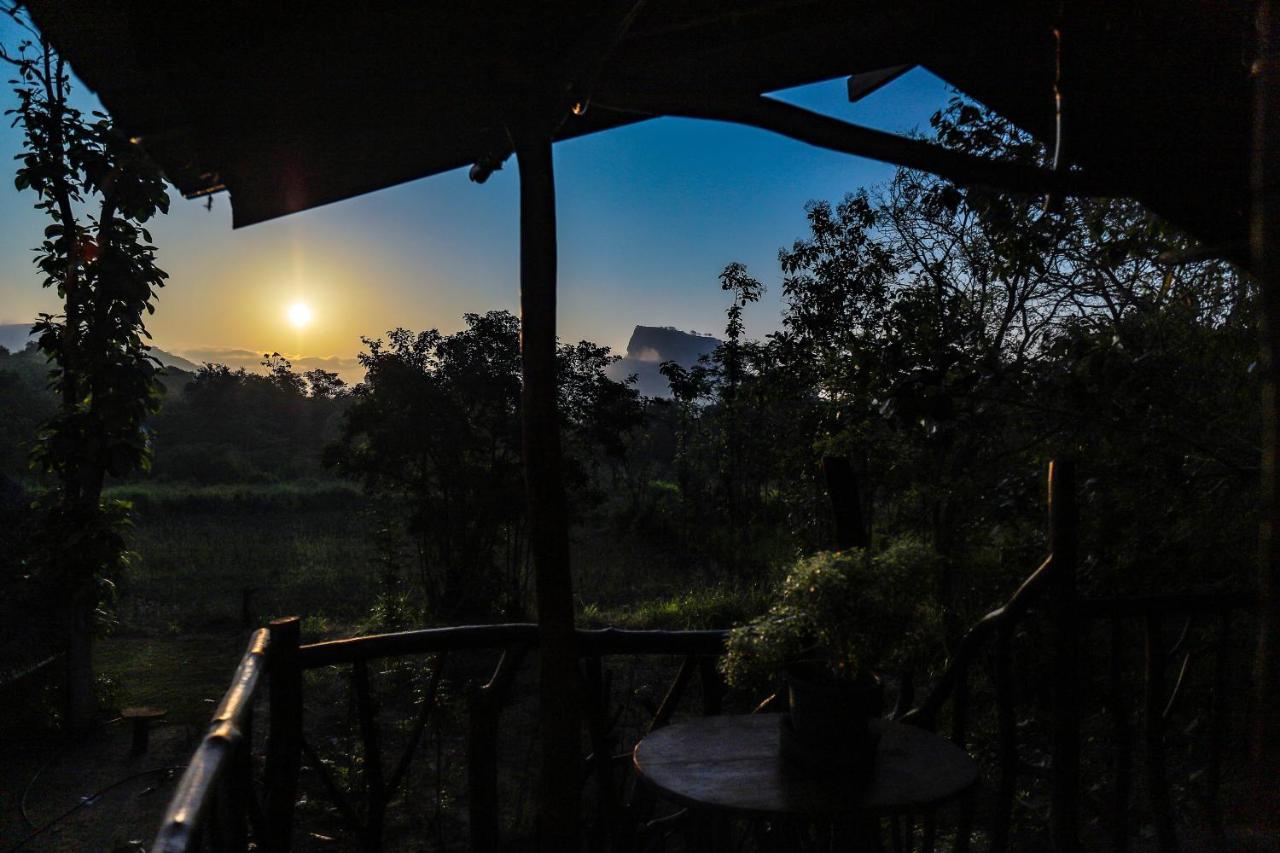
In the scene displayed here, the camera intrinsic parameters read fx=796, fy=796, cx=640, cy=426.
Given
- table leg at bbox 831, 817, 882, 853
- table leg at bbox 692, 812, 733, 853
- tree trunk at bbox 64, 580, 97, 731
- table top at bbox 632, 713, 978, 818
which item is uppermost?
table top at bbox 632, 713, 978, 818

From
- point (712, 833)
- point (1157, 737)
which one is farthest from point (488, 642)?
point (1157, 737)

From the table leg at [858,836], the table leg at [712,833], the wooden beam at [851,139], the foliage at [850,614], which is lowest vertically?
the table leg at [712,833]

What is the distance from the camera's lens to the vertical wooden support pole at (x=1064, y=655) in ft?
7.05

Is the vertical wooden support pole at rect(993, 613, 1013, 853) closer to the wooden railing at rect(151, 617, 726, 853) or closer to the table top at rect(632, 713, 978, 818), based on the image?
the table top at rect(632, 713, 978, 818)

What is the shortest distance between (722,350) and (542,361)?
9.18 m

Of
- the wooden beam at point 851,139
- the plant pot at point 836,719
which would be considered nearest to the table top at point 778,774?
the plant pot at point 836,719

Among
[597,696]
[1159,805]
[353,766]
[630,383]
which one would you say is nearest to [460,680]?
[353,766]

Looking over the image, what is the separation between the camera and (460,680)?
8.35 meters

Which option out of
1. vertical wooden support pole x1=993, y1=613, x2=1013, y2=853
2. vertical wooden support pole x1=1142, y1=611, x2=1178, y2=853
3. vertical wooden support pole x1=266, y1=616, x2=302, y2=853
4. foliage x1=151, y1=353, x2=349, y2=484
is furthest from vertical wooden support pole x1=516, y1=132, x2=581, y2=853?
foliage x1=151, y1=353, x2=349, y2=484

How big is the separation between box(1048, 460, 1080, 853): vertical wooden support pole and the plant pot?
2.38 feet

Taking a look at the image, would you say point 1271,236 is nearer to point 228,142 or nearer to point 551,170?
point 551,170

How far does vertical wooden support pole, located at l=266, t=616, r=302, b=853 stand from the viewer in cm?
194

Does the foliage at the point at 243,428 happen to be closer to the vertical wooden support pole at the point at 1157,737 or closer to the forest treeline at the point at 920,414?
the forest treeline at the point at 920,414

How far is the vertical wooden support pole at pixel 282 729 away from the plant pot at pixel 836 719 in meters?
1.21
